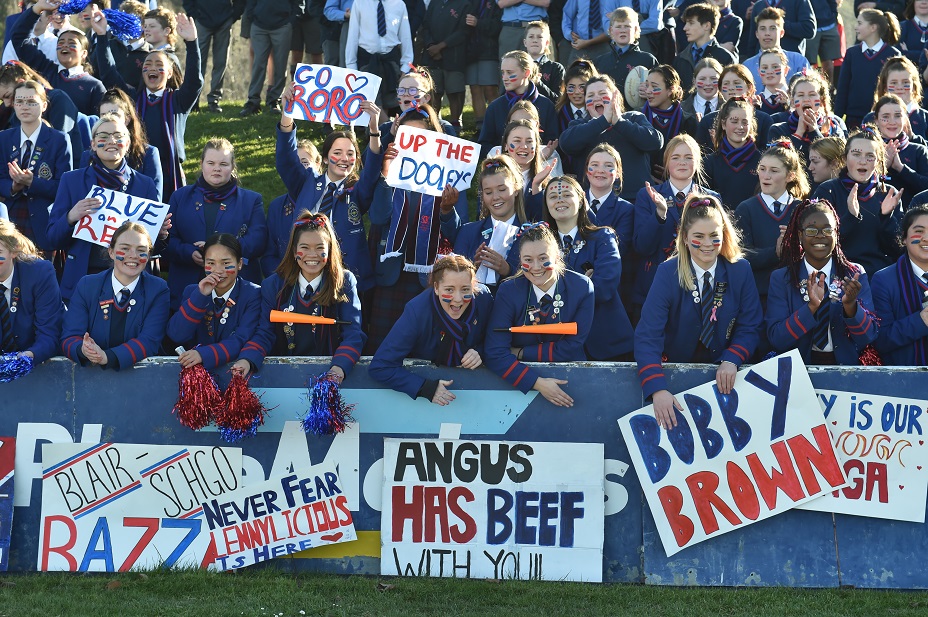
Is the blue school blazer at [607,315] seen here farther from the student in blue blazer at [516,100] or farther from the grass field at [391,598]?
the student in blue blazer at [516,100]

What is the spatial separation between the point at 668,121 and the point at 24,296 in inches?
207

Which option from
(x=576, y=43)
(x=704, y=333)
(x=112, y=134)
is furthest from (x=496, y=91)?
(x=704, y=333)

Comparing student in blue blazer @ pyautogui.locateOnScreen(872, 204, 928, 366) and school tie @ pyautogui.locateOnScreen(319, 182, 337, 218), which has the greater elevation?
school tie @ pyautogui.locateOnScreen(319, 182, 337, 218)

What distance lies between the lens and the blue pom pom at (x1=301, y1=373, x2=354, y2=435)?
641 centimetres

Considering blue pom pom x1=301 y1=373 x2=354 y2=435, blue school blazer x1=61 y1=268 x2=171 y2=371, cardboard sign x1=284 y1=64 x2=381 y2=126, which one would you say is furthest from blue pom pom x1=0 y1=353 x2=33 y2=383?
cardboard sign x1=284 y1=64 x2=381 y2=126

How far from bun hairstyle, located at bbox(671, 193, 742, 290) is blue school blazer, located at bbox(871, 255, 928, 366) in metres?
0.86

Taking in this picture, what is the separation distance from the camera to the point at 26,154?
9.52m

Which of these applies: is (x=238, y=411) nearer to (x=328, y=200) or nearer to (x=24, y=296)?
(x=24, y=296)

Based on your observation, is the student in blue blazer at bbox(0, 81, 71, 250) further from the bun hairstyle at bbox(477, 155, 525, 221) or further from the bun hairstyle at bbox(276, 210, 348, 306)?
the bun hairstyle at bbox(477, 155, 525, 221)

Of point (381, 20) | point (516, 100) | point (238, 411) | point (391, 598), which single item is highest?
point (381, 20)

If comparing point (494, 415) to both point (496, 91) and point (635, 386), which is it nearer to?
point (635, 386)

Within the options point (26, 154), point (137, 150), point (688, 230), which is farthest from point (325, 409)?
point (26, 154)

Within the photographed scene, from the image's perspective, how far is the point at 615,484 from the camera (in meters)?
6.50

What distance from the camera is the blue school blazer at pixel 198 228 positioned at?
8633mm
